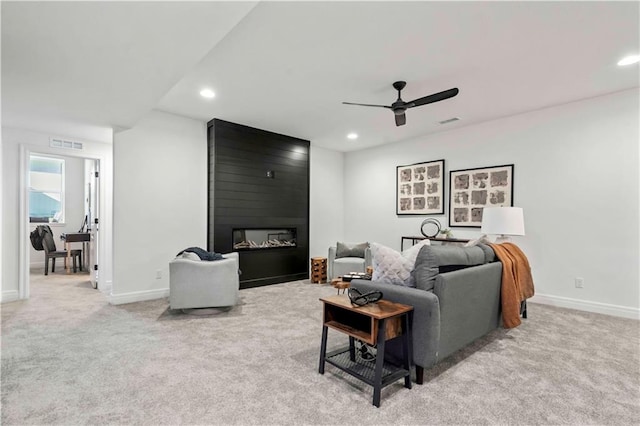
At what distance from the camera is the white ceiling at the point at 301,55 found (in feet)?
6.81

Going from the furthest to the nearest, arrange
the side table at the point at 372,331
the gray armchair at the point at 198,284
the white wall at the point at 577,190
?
1. the white wall at the point at 577,190
2. the gray armchair at the point at 198,284
3. the side table at the point at 372,331

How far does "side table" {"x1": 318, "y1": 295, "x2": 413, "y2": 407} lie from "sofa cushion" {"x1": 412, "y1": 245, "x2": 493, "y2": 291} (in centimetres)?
25

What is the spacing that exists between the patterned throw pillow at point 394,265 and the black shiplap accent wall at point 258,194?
3.02 m

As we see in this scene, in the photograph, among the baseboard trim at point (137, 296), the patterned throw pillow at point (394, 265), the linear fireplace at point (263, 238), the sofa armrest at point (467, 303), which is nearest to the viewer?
the sofa armrest at point (467, 303)

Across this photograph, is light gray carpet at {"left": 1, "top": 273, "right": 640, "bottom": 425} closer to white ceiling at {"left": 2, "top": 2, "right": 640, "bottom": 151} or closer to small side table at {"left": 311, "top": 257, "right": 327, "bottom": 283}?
small side table at {"left": 311, "top": 257, "right": 327, "bottom": 283}

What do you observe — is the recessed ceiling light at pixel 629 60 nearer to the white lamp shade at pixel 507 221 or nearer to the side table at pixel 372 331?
the white lamp shade at pixel 507 221

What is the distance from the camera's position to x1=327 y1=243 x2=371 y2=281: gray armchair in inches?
206

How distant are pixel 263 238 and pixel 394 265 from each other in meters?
3.46

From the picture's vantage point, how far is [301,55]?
116 inches

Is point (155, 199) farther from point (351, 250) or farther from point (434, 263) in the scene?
point (434, 263)

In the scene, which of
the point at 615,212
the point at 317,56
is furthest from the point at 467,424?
the point at 615,212

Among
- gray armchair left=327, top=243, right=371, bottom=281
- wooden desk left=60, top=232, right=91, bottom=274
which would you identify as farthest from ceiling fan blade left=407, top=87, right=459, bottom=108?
wooden desk left=60, top=232, right=91, bottom=274

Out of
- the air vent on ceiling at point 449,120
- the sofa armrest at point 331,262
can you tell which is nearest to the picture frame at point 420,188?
the air vent on ceiling at point 449,120

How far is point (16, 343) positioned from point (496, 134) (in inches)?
239
